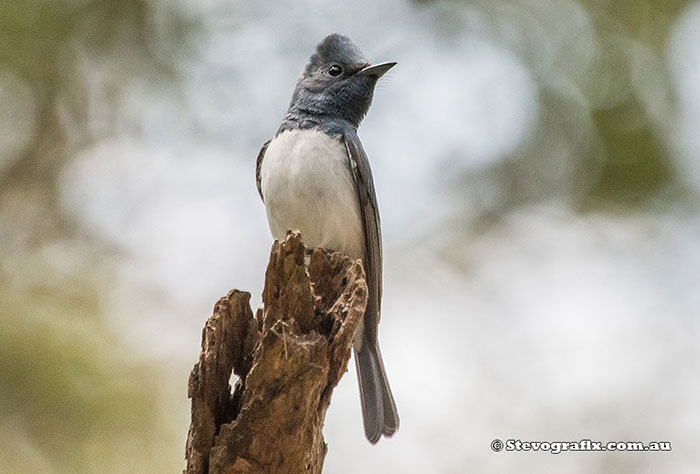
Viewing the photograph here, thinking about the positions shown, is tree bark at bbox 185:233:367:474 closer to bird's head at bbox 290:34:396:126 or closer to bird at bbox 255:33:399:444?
bird at bbox 255:33:399:444

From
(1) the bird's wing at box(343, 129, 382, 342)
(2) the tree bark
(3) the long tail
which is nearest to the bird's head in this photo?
(1) the bird's wing at box(343, 129, 382, 342)

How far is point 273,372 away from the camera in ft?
10.9

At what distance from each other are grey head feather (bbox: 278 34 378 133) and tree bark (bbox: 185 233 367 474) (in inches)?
68.3

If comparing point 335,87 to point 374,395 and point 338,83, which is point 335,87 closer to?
point 338,83

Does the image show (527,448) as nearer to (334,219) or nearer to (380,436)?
(380,436)

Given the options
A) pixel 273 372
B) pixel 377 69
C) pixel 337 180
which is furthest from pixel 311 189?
pixel 273 372

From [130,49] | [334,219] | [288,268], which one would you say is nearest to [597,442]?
[334,219]

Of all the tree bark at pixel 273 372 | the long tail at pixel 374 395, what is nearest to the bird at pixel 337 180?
the long tail at pixel 374 395

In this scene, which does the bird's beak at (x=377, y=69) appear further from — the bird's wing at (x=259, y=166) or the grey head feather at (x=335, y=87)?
the bird's wing at (x=259, y=166)

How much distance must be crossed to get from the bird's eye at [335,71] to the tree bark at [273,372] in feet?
6.54

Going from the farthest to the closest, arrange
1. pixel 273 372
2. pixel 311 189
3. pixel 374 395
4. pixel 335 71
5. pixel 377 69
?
pixel 335 71 < pixel 377 69 < pixel 374 395 < pixel 311 189 < pixel 273 372

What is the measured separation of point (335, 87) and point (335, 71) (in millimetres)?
123

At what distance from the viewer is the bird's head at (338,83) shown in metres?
5.28

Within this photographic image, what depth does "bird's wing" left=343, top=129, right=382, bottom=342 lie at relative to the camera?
506 centimetres
